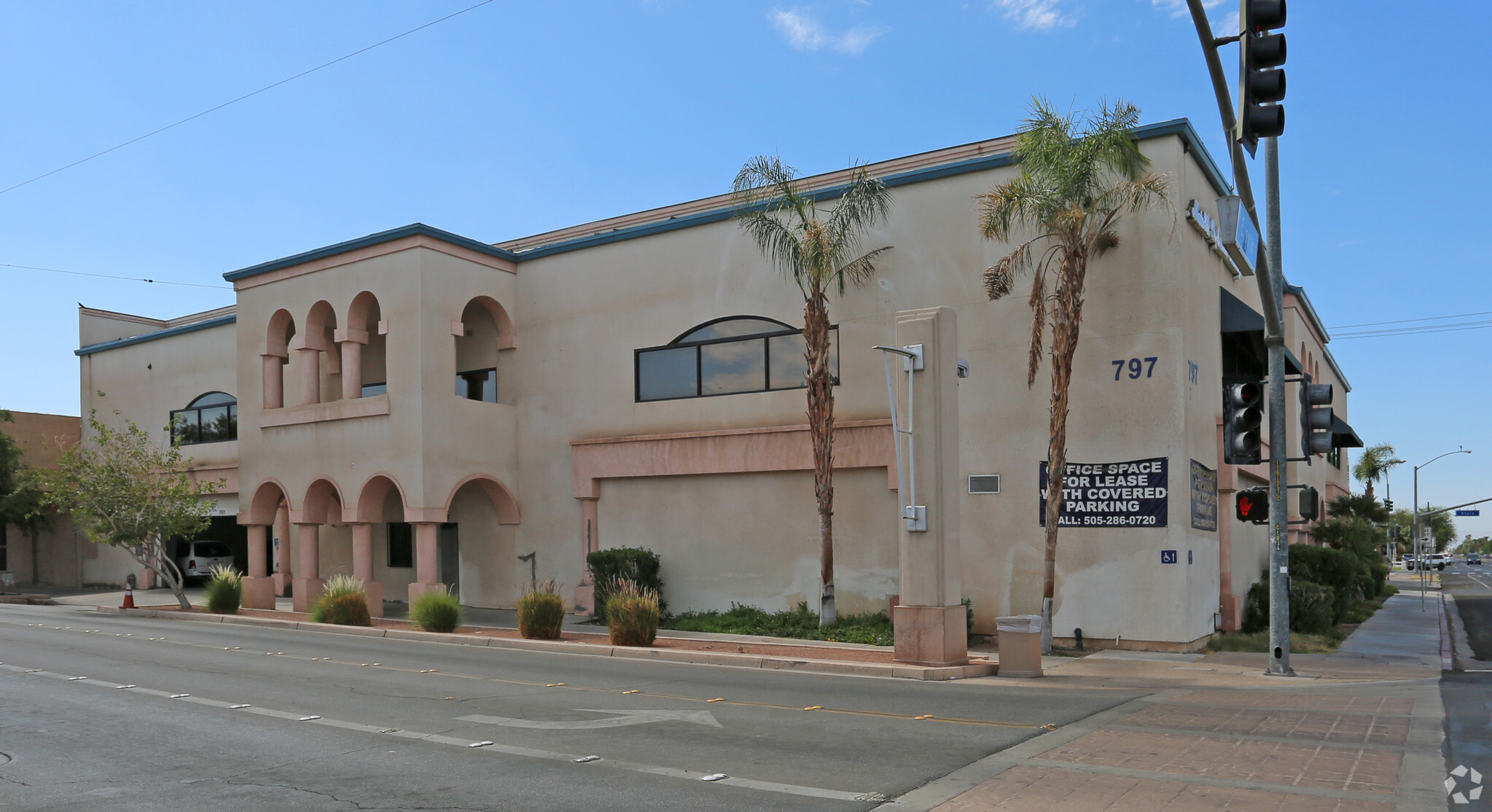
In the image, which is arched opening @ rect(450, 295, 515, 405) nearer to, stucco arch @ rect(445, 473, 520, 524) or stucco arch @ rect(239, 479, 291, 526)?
stucco arch @ rect(445, 473, 520, 524)

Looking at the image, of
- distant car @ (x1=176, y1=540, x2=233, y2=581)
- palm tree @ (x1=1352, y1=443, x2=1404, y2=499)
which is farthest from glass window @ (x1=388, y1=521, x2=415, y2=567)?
palm tree @ (x1=1352, y1=443, x2=1404, y2=499)

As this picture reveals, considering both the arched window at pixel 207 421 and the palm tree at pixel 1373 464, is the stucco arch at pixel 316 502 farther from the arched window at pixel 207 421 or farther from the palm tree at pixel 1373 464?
the palm tree at pixel 1373 464

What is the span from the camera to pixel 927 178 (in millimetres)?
19953

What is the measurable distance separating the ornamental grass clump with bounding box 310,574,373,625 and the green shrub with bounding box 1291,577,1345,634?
19.1 meters

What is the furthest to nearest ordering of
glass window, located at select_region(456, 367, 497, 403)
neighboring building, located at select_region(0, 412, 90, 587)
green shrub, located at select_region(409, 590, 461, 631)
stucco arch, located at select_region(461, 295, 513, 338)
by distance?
neighboring building, located at select_region(0, 412, 90, 587) → glass window, located at select_region(456, 367, 497, 403) → stucco arch, located at select_region(461, 295, 513, 338) → green shrub, located at select_region(409, 590, 461, 631)

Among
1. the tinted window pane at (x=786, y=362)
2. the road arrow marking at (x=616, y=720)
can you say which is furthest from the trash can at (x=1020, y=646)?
the tinted window pane at (x=786, y=362)

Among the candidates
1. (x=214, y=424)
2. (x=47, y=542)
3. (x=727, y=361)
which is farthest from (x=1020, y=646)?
(x=47, y=542)

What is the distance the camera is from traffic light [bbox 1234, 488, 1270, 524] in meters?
14.4

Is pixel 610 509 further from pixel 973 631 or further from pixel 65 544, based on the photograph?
pixel 65 544

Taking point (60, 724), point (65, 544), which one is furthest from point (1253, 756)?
point (65, 544)

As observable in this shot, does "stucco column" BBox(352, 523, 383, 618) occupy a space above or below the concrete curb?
above

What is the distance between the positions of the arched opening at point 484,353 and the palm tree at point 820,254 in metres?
8.11

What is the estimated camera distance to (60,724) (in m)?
10.7

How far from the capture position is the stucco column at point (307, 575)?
83.7 ft
